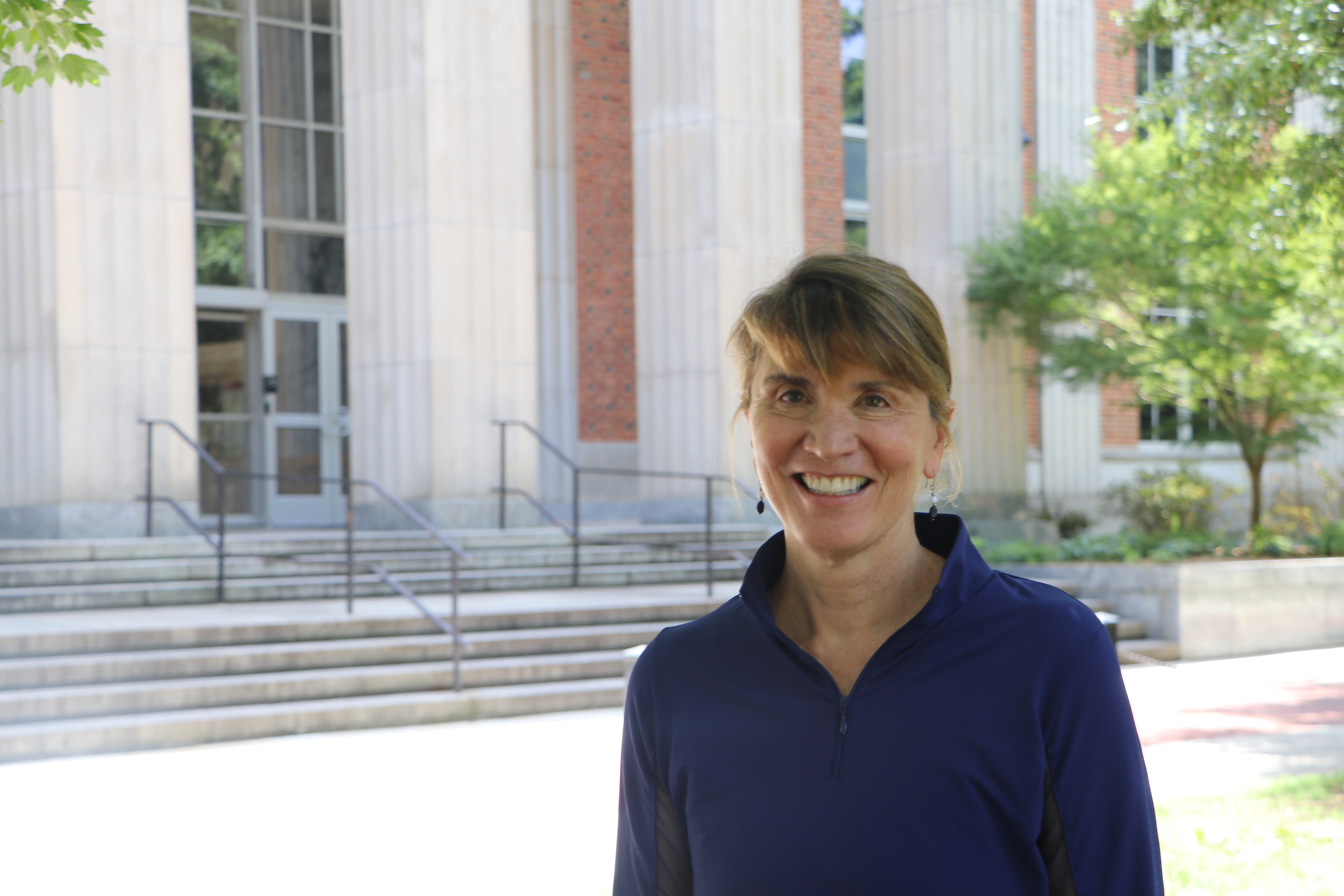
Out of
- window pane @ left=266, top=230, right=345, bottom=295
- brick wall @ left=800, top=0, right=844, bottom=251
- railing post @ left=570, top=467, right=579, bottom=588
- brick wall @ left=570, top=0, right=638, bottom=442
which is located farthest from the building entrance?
brick wall @ left=800, top=0, right=844, bottom=251

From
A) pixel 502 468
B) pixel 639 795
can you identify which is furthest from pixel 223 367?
pixel 639 795

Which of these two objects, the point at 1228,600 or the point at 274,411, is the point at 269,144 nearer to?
the point at 274,411

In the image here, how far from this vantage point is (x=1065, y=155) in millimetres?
23328

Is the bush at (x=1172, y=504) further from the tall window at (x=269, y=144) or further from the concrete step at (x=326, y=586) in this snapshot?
the tall window at (x=269, y=144)

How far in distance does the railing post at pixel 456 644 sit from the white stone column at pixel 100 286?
4.47m

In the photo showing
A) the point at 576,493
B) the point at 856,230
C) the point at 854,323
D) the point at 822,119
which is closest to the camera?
the point at 854,323

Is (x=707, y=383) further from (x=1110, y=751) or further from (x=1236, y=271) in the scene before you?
(x=1110, y=751)

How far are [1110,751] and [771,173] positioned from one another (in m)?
15.8

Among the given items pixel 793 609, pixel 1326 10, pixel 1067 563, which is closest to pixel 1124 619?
pixel 1067 563

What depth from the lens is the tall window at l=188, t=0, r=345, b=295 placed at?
18.2 metres

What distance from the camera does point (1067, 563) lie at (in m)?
14.9

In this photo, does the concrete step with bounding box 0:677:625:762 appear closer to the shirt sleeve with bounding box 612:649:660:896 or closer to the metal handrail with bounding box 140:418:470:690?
the metal handrail with bounding box 140:418:470:690

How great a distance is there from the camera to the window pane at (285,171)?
18.6m

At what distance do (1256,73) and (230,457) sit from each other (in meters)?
12.3
